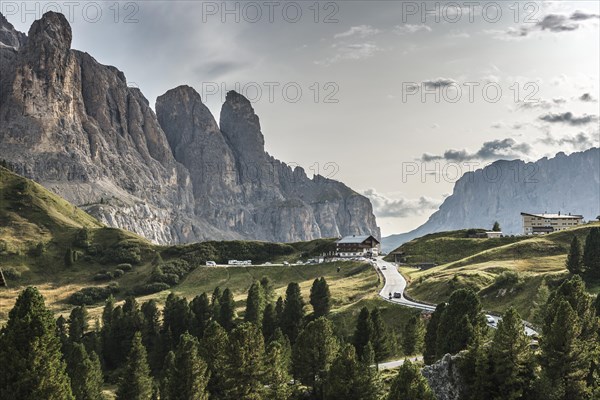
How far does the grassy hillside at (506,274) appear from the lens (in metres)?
97.9

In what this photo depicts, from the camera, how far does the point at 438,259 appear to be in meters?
168

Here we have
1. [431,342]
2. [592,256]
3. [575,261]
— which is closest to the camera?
[431,342]

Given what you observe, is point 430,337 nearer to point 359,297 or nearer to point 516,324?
point 516,324

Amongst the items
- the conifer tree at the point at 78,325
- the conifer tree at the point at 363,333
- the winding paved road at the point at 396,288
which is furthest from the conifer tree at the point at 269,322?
the conifer tree at the point at 78,325

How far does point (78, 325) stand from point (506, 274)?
286 feet

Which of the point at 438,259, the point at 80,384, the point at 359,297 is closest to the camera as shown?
the point at 80,384

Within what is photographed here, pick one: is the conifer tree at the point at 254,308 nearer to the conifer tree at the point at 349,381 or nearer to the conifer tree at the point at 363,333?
the conifer tree at the point at 363,333

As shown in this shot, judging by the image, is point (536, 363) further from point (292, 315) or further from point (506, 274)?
point (506, 274)

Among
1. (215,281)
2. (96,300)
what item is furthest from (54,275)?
(215,281)

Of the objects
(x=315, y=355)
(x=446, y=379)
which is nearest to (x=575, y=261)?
(x=315, y=355)

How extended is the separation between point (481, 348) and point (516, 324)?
388 centimetres

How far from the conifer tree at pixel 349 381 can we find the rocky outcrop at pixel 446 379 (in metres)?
6.53

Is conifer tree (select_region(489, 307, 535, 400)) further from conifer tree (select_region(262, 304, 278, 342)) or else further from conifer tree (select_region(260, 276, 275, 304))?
conifer tree (select_region(260, 276, 275, 304))

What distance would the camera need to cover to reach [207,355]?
220 ft
